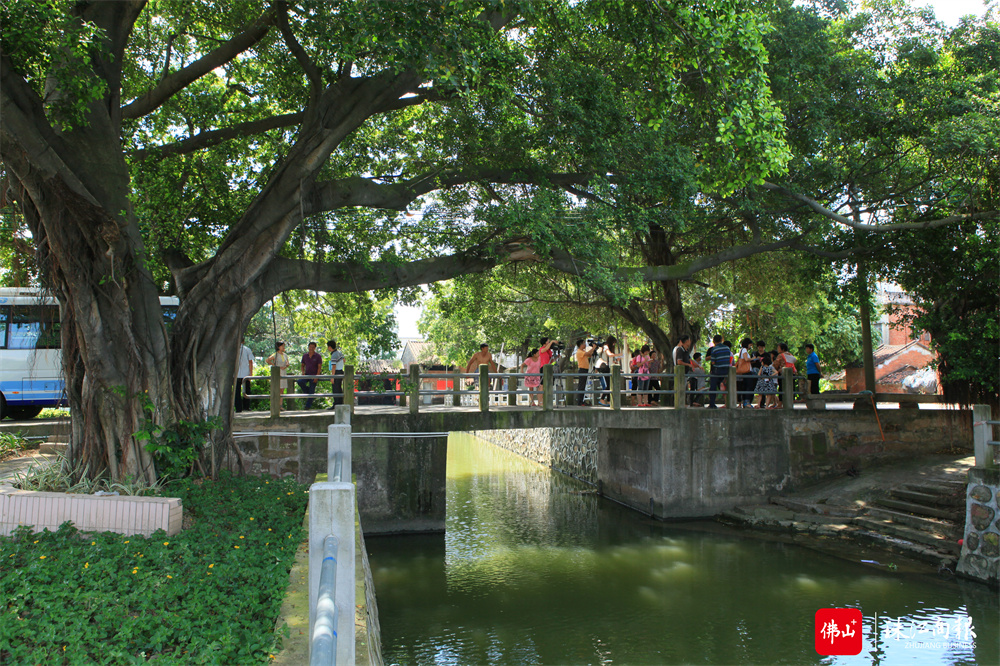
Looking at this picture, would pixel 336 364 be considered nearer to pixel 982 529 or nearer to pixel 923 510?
pixel 923 510

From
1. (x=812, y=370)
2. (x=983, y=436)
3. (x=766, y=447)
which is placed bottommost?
(x=766, y=447)

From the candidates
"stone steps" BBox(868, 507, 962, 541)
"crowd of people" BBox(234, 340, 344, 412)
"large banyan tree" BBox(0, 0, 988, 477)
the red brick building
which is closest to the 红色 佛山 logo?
"stone steps" BBox(868, 507, 962, 541)

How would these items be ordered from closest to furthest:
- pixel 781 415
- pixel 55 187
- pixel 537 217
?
pixel 55 187
pixel 537 217
pixel 781 415

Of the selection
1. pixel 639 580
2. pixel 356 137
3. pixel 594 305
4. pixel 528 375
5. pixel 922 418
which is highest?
pixel 356 137

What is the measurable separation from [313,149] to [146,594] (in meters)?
5.65

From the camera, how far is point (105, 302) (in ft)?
24.6

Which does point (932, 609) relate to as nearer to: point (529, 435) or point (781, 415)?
point (781, 415)

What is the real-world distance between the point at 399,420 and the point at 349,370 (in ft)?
4.16

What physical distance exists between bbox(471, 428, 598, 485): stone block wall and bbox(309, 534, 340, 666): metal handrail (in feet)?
51.0

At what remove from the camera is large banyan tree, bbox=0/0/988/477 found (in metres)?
7.21

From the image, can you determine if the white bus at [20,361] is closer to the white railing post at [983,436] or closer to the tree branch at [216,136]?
the tree branch at [216,136]

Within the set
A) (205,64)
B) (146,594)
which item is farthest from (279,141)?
(146,594)

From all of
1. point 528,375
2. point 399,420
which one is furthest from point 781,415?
point 399,420

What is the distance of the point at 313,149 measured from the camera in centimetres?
862
